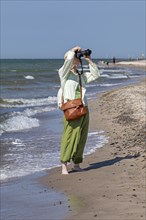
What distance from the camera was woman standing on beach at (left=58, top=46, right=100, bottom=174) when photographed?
22.8ft

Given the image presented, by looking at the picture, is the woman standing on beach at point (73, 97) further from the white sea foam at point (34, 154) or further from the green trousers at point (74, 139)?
the white sea foam at point (34, 154)

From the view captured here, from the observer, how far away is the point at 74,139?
7.18 metres

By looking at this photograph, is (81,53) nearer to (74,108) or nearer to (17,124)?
(74,108)

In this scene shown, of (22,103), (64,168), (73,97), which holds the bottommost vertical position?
(22,103)

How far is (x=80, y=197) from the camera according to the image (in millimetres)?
5758

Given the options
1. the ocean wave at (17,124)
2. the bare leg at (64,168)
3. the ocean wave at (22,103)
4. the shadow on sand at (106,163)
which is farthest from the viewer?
the ocean wave at (22,103)

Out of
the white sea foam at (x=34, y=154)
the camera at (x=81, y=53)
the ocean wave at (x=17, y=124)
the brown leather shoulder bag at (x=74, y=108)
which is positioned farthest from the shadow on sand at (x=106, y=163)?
the ocean wave at (x=17, y=124)

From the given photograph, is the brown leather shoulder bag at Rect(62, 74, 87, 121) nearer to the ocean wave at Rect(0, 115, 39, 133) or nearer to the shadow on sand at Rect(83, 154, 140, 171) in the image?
the shadow on sand at Rect(83, 154, 140, 171)

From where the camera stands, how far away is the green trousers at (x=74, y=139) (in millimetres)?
7160

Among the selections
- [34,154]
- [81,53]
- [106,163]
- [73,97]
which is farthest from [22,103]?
[81,53]

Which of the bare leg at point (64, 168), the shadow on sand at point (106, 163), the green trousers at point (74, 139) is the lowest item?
the shadow on sand at point (106, 163)

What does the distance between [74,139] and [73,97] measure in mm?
590

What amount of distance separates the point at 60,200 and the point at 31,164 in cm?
232

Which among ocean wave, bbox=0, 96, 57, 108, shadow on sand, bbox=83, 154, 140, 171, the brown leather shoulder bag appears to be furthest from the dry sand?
ocean wave, bbox=0, 96, 57, 108
